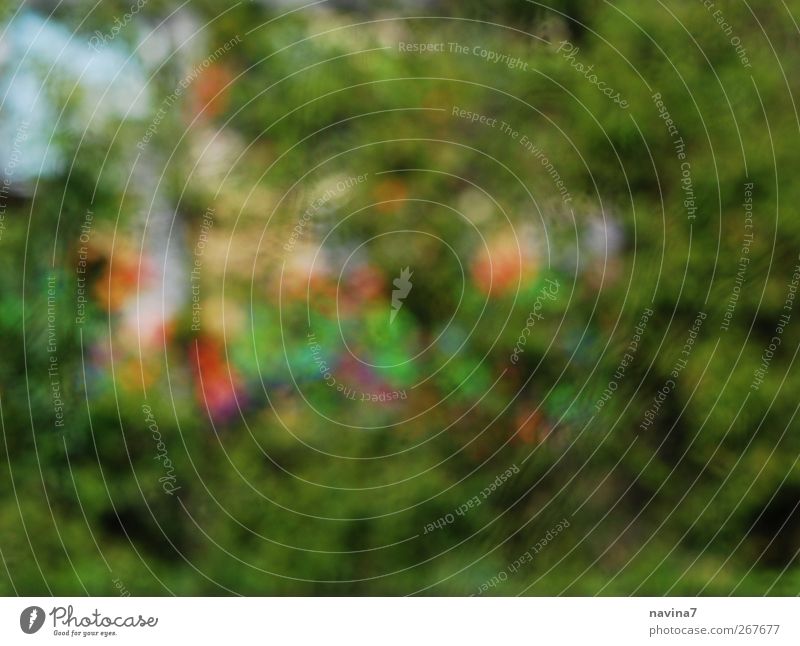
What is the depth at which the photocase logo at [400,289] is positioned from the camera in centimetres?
166

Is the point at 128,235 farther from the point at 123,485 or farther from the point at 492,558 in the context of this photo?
the point at 492,558

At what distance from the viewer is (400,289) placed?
1661 mm

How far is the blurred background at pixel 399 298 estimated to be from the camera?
160 cm
